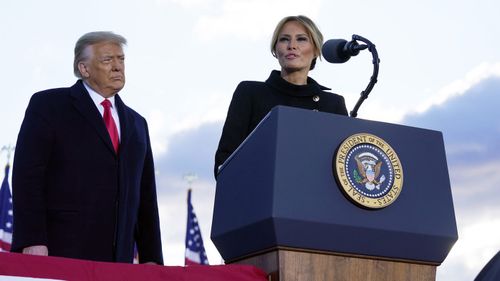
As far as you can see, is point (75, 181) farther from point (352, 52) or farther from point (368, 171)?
point (368, 171)

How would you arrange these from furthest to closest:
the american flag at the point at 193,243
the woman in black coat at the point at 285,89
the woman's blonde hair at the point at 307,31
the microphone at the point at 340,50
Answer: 1. the american flag at the point at 193,243
2. the woman's blonde hair at the point at 307,31
3. the woman in black coat at the point at 285,89
4. the microphone at the point at 340,50

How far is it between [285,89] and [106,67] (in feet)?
2.36

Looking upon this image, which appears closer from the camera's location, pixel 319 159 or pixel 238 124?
pixel 319 159

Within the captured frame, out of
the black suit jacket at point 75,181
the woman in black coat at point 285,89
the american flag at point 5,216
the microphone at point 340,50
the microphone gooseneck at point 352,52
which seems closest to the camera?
the microphone gooseneck at point 352,52

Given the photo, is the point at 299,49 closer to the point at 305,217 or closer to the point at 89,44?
the point at 89,44

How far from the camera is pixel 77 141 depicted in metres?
3.23

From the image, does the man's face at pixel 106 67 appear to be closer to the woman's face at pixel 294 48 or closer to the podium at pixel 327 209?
the woman's face at pixel 294 48

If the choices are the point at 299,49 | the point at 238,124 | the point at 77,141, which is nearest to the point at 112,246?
the point at 77,141

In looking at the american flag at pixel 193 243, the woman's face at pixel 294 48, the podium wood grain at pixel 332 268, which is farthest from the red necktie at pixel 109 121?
the american flag at pixel 193 243

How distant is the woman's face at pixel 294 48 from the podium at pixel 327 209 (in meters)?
0.97

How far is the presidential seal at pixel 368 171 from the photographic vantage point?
2320mm

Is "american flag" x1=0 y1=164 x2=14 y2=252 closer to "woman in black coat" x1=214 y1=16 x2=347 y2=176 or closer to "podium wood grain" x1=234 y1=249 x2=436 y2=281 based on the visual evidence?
"woman in black coat" x1=214 y1=16 x2=347 y2=176

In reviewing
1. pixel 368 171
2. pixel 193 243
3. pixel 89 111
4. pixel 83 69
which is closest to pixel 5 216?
pixel 193 243

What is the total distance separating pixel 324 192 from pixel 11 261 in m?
0.83
